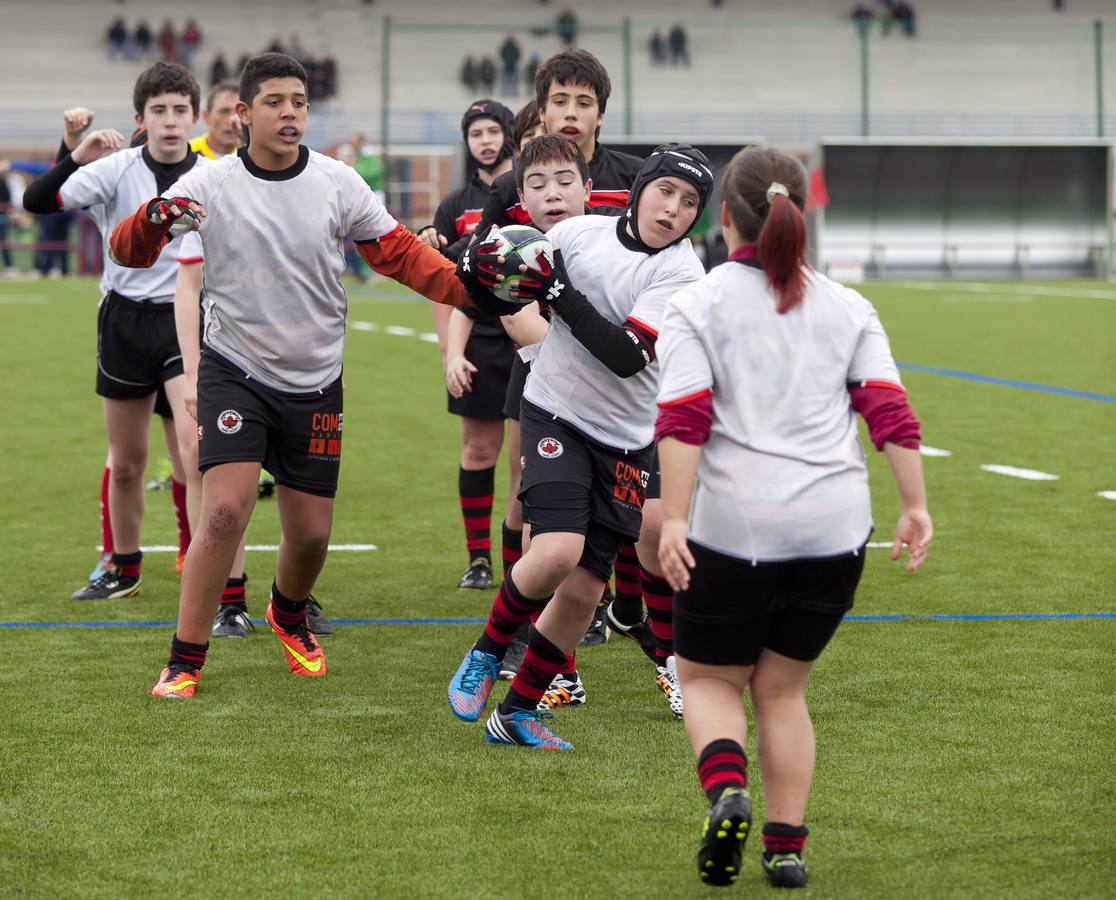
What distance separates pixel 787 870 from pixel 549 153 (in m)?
2.37

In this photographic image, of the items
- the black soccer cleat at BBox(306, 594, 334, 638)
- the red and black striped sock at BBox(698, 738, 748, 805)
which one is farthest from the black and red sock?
the red and black striped sock at BBox(698, 738, 748, 805)

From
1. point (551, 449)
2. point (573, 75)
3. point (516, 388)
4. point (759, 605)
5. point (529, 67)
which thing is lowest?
point (759, 605)

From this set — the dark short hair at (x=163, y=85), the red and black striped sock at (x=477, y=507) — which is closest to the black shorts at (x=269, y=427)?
the dark short hair at (x=163, y=85)

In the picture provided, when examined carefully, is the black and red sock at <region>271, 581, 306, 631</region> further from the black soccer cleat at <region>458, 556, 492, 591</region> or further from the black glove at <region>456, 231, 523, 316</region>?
the black soccer cleat at <region>458, 556, 492, 591</region>

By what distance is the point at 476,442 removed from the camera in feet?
23.6

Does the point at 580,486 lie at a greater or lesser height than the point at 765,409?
lesser

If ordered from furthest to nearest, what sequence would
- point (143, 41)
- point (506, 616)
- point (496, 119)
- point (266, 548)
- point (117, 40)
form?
point (117, 40) < point (143, 41) < point (266, 548) < point (496, 119) < point (506, 616)

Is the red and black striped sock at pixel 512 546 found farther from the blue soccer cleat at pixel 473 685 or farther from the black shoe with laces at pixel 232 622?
the blue soccer cleat at pixel 473 685

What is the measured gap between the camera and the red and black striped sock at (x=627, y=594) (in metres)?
6.05

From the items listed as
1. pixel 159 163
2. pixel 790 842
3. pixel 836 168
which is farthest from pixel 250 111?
pixel 836 168

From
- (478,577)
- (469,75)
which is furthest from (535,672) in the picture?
(469,75)

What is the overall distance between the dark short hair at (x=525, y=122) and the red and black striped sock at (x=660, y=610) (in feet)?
5.40

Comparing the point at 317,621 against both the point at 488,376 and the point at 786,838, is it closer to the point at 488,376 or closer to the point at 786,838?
the point at 488,376

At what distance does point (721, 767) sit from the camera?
356 centimetres
